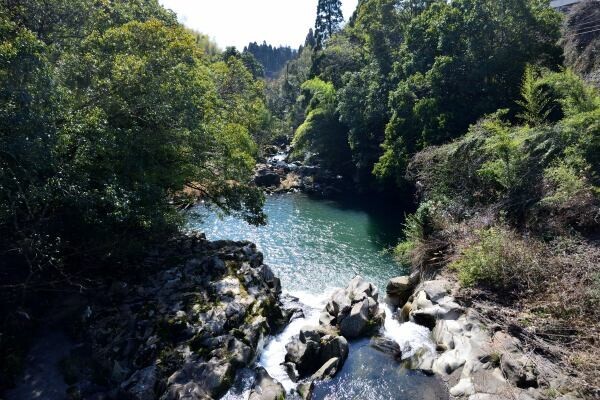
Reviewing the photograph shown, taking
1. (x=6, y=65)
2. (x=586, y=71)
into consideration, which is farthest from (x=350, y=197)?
(x=6, y=65)

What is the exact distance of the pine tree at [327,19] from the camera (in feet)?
233

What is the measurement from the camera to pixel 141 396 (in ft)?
36.4

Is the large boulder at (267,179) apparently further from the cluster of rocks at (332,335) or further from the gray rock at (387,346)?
the gray rock at (387,346)

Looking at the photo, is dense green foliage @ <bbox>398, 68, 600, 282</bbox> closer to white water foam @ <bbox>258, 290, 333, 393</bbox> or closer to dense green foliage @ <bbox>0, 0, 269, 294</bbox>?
white water foam @ <bbox>258, 290, 333, 393</bbox>

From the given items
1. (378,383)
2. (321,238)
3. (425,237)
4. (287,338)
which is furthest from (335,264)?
(378,383)

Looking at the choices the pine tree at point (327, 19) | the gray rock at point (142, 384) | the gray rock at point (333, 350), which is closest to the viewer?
the gray rock at point (142, 384)

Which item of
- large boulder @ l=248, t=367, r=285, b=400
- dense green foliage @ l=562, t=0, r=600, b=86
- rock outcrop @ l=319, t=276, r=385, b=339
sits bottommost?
large boulder @ l=248, t=367, r=285, b=400

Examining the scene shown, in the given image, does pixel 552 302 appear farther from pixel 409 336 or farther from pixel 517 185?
pixel 517 185

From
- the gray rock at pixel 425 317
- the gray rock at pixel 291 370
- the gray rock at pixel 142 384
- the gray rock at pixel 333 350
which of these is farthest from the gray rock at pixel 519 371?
the gray rock at pixel 142 384

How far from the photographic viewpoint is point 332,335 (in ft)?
47.3

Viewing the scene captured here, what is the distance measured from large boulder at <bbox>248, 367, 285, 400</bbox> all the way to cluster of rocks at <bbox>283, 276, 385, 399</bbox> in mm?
755

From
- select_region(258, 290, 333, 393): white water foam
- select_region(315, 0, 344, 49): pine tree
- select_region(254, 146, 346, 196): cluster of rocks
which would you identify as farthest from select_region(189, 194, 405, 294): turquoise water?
select_region(315, 0, 344, 49): pine tree

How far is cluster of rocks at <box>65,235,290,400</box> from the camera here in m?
11.6

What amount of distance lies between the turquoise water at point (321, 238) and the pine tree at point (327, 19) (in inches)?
1780
